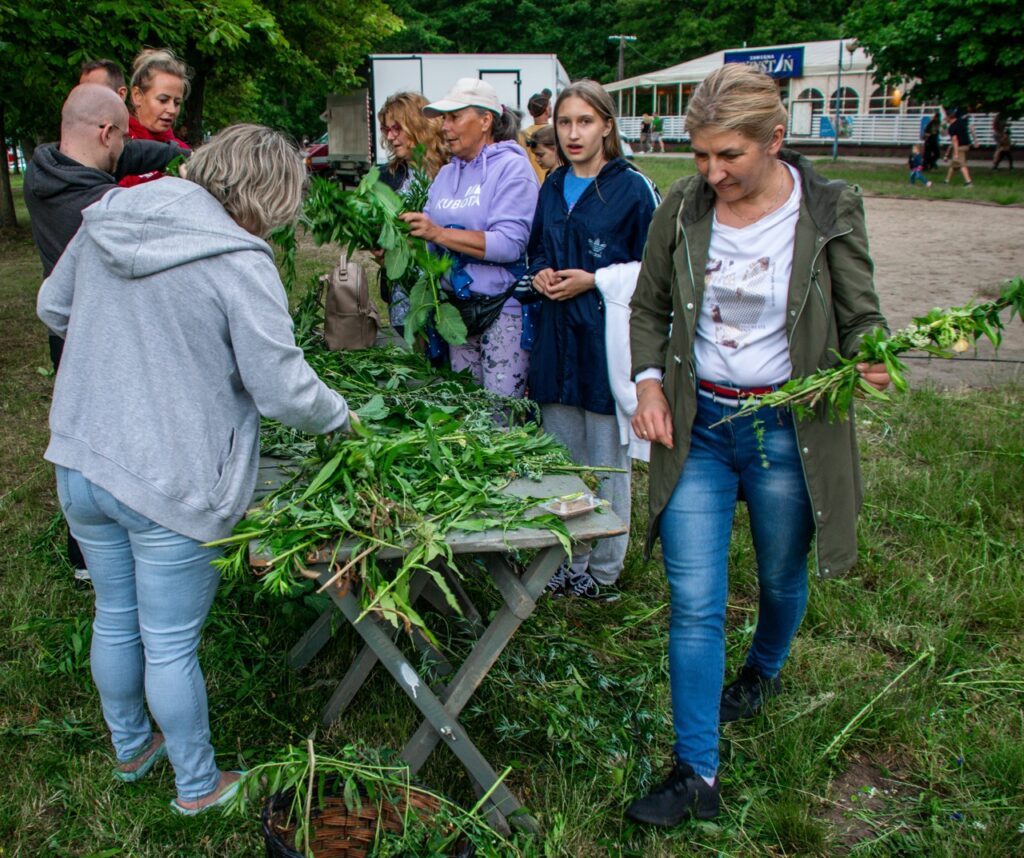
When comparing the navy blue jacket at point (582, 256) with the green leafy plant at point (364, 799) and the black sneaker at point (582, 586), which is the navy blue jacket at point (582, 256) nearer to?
the black sneaker at point (582, 586)

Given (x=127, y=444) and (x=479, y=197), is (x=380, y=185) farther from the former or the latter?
(x=127, y=444)

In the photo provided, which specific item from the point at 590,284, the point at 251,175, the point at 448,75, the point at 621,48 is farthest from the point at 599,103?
the point at 621,48

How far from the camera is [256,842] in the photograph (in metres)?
2.60

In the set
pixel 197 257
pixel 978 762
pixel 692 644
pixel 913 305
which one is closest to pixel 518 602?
pixel 692 644

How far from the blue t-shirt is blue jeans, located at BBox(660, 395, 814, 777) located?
1.33 meters

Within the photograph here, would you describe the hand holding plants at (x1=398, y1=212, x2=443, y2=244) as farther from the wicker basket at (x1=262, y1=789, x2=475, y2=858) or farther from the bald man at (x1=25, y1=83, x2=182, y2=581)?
the wicker basket at (x1=262, y1=789, x2=475, y2=858)

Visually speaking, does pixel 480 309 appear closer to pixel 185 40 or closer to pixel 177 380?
pixel 177 380

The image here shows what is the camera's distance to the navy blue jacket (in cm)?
361

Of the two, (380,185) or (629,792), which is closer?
(629,792)

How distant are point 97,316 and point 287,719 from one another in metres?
1.53

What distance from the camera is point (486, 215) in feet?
12.9

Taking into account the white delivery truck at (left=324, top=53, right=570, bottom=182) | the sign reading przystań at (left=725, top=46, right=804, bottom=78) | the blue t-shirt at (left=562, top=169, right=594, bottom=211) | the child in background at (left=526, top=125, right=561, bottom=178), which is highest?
the sign reading przystań at (left=725, top=46, right=804, bottom=78)

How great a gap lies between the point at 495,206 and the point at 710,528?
5.97 ft

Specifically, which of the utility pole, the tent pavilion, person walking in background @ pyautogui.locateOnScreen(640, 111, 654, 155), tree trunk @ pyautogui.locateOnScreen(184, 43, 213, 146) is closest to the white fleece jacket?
tree trunk @ pyautogui.locateOnScreen(184, 43, 213, 146)
